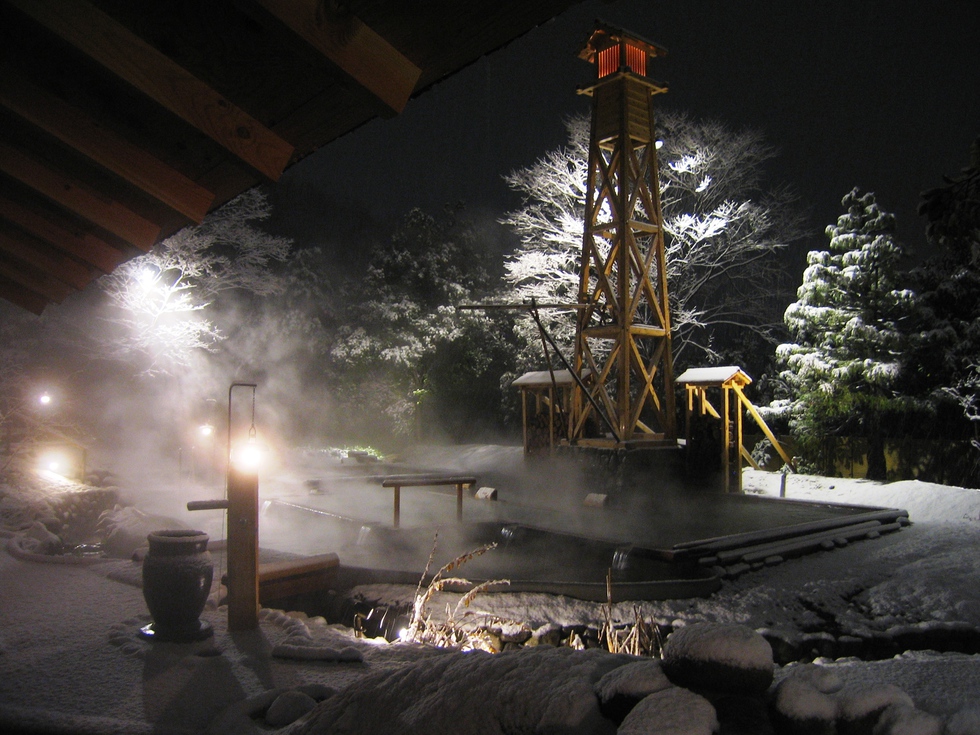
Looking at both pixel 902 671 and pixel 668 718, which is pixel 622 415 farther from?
pixel 668 718

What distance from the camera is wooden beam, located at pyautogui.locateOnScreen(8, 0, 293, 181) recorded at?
5.90 feet

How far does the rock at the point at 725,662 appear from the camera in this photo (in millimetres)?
2553

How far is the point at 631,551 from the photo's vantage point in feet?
24.3

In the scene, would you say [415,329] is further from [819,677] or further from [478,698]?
[819,677]

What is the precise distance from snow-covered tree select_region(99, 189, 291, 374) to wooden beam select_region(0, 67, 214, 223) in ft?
43.2

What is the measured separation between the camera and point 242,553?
4.91 meters

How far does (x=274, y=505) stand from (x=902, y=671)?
32.8ft

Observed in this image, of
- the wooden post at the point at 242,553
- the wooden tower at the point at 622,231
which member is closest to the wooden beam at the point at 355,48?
the wooden post at the point at 242,553

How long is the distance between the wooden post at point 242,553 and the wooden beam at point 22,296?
166 cm

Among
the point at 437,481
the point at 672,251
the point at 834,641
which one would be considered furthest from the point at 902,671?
the point at 672,251

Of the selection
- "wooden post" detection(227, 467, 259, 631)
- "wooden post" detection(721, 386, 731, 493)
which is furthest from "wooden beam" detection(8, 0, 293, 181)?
"wooden post" detection(721, 386, 731, 493)

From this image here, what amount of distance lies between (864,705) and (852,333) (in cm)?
1265

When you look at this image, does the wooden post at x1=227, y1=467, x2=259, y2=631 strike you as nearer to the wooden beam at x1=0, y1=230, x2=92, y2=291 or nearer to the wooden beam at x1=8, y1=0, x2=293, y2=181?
the wooden beam at x1=0, y1=230, x2=92, y2=291

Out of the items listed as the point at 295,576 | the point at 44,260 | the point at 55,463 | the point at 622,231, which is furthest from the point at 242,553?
the point at 622,231
